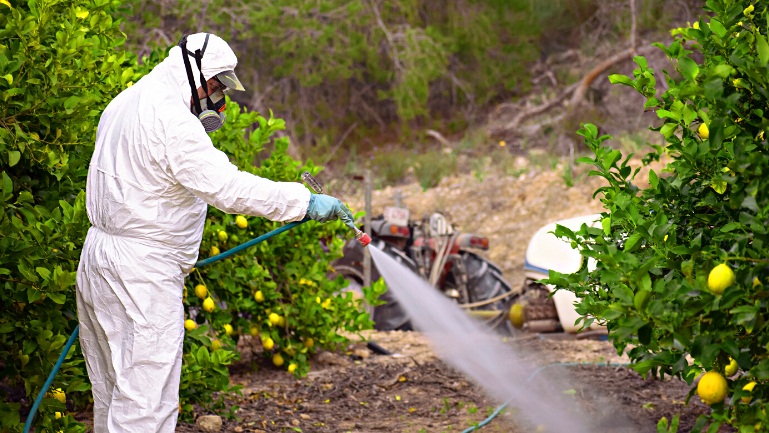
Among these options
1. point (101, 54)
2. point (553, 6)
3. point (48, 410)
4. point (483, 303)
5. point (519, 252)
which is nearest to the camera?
point (48, 410)

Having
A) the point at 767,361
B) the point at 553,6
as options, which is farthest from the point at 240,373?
the point at 553,6

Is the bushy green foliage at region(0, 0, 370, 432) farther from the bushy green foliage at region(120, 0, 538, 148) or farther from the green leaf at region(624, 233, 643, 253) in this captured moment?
the bushy green foliage at region(120, 0, 538, 148)

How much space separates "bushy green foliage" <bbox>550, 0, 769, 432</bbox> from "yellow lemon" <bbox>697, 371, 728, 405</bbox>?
0.07 ft

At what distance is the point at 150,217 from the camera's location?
348 cm

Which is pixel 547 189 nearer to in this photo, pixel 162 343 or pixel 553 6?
pixel 553 6

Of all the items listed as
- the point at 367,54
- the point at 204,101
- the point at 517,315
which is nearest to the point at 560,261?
the point at 517,315

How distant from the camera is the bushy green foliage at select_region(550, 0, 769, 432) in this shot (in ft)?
7.60

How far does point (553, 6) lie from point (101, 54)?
16860 millimetres

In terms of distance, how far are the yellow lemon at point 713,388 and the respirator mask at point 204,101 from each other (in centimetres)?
214

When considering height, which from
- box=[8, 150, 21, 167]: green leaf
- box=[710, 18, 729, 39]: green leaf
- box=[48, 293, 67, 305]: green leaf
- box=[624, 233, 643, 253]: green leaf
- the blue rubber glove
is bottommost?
box=[48, 293, 67, 305]: green leaf

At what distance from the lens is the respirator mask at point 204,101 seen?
11.7 ft

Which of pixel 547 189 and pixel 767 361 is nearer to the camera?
pixel 767 361

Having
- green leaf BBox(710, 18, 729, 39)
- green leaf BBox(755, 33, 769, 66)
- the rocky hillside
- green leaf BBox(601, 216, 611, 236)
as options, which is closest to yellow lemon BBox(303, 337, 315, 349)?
green leaf BBox(601, 216, 611, 236)

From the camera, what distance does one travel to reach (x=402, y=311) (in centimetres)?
884
